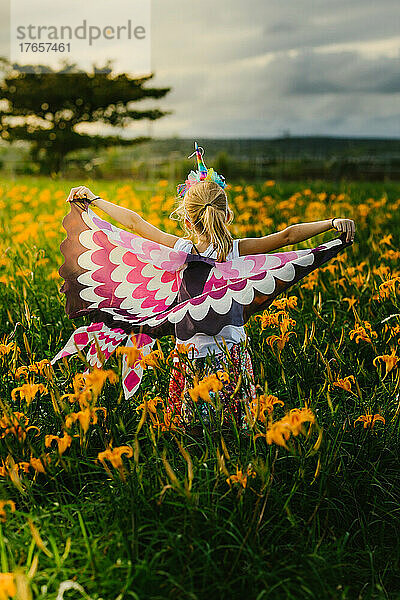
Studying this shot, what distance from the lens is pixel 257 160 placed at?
78.0ft

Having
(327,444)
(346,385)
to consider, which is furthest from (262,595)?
(346,385)

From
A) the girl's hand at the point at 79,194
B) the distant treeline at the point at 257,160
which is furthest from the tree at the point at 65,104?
the girl's hand at the point at 79,194

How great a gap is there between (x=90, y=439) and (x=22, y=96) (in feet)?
97.5

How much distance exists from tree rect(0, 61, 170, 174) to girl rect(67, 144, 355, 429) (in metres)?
27.5

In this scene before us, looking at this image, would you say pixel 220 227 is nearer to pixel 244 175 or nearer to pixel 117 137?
pixel 244 175

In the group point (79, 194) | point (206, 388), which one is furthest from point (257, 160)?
point (206, 388)

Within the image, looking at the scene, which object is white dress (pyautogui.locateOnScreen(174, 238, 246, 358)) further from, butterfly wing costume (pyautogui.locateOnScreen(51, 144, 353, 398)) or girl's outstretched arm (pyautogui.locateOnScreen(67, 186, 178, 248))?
girl's outstretched arm (pyautogui.locateOnScreen(67, 186, 178, 248))

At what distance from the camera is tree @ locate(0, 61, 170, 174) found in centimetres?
2936

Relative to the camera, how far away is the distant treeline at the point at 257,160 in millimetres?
21172

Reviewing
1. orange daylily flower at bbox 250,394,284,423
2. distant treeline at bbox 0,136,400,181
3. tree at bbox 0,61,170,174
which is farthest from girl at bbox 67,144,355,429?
tree at bbox 0,61,170,174

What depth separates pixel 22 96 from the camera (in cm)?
2947

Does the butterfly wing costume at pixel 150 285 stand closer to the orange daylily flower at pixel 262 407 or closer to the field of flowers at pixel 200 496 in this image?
the field of flowers at pixel 200 496

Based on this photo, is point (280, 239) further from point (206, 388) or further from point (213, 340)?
point (206, 388)

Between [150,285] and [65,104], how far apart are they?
29.4 metres
